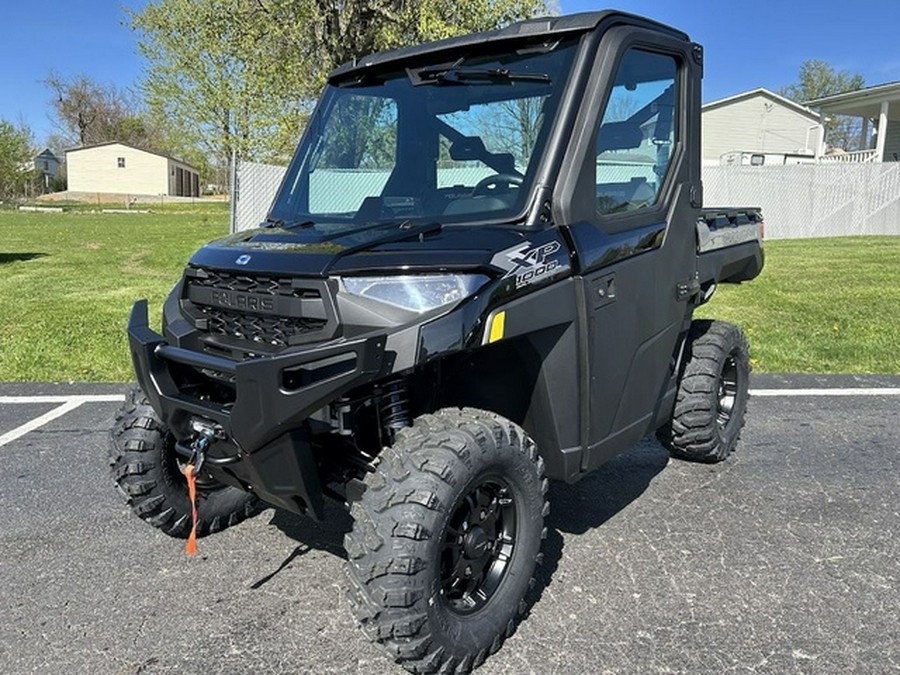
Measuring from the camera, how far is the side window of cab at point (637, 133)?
3213 mm

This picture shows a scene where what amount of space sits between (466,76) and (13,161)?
6536 centimetres

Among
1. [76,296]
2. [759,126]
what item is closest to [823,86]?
[759,126]

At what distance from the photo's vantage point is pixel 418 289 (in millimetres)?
2621

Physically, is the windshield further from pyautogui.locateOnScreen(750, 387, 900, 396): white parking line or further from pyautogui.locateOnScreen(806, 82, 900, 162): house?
pyautogui.locateOnScreen(806, 82, 900, 162): house

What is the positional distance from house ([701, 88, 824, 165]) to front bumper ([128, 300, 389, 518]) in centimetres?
3602

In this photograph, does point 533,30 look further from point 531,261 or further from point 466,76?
point 531,261

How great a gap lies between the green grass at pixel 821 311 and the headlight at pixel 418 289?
18.3 ft

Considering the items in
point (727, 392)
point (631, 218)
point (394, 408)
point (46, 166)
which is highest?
point (46, 166)

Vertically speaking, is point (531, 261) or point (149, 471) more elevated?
point (531, 261)

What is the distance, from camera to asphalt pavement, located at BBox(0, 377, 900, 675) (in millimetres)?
2869

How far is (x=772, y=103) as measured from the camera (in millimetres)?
36719

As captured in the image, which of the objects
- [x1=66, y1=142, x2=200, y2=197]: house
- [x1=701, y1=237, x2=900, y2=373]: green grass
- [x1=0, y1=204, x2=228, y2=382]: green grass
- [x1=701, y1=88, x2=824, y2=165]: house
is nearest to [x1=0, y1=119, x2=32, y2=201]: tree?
Result: [x1=66, y1=142, x2=200, y2=197]: house

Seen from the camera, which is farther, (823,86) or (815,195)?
(823,86)

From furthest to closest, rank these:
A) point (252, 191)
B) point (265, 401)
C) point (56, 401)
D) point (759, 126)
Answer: point (759, 126) → point (252, 191) → point (56, 401) → point (265, 401)
